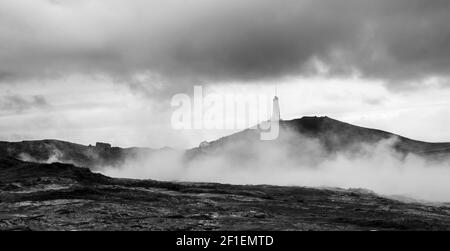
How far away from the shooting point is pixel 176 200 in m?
50.2

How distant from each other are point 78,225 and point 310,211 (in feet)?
69.7

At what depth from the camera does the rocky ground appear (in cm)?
3406

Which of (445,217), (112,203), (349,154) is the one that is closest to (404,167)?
(349,154)

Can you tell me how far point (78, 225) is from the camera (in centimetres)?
3319

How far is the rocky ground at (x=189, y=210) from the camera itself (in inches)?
1341

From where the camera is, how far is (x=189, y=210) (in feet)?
138

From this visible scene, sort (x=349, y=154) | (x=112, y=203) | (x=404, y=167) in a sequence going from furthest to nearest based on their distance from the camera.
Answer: (x=349, y=154) → (x=404, y=167) → (x=112, y=203)

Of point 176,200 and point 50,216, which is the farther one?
point 176,200
